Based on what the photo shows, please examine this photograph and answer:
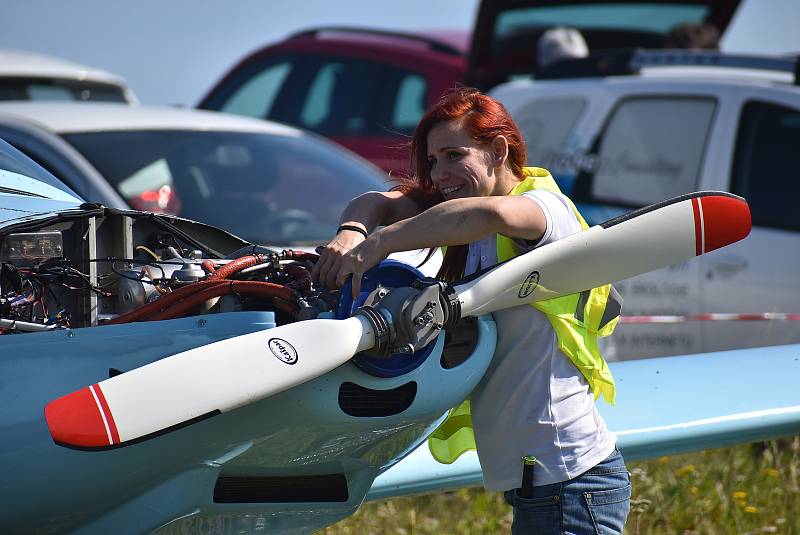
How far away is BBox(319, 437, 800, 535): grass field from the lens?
172 inches

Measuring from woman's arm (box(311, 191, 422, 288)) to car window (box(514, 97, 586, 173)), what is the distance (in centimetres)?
418

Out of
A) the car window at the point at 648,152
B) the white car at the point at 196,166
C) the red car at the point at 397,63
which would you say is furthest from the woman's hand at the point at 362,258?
the red car at the point at 397,63

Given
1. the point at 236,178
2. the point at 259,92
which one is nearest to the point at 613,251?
the point at 236,178

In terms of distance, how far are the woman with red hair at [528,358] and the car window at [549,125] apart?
4338mm

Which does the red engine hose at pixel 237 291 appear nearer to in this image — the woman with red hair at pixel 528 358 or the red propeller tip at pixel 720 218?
the woman with red hair at pixel 528 358

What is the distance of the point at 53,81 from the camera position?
10.6 meters

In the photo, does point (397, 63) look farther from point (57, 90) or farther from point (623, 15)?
point (57, 90)

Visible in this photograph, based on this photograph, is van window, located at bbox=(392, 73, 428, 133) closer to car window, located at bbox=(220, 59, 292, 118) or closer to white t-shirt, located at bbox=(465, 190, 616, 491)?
car window, located at bbox=(220, 59, 292, 118)

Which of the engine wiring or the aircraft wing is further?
the aircraft wing

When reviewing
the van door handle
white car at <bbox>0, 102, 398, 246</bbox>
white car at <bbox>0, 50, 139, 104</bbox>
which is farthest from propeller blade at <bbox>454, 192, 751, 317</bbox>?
white car at <bbox>0, 50, 139, 104</bbox>

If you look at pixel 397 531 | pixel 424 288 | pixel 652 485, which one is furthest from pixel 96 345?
pixel 652 485

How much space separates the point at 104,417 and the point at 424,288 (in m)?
0.66

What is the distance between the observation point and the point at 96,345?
2486 mm

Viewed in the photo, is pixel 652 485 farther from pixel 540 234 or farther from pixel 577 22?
pixel 577 22
